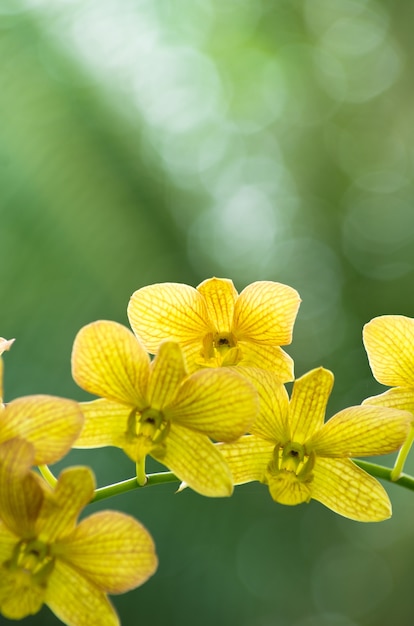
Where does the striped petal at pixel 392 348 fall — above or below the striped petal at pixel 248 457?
above

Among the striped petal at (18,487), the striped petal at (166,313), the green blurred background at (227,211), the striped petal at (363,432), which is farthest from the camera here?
the green blurred background at (227,211)

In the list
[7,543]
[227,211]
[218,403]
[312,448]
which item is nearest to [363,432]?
[312,448]

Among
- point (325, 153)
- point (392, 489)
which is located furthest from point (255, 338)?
point (325, 153)

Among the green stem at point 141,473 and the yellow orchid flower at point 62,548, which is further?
the green stem at point 141,473

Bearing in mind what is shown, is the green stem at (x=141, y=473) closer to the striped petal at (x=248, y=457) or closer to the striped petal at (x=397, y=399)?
the striped petal at (x=248, y=457)

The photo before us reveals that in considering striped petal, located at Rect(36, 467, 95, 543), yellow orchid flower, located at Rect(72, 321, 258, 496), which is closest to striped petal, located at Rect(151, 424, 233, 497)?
yellow orchid flower, located at Rect(72, 321, 258, 496)

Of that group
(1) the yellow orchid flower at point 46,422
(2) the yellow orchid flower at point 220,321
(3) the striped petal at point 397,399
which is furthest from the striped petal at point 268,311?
(1) the yellow orchid flower at point 46,422

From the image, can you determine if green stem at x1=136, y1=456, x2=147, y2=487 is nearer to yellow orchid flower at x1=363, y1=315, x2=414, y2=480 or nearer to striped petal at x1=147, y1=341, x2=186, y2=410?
striped petal at x1=147, y1=341, x2=186, y2=410
